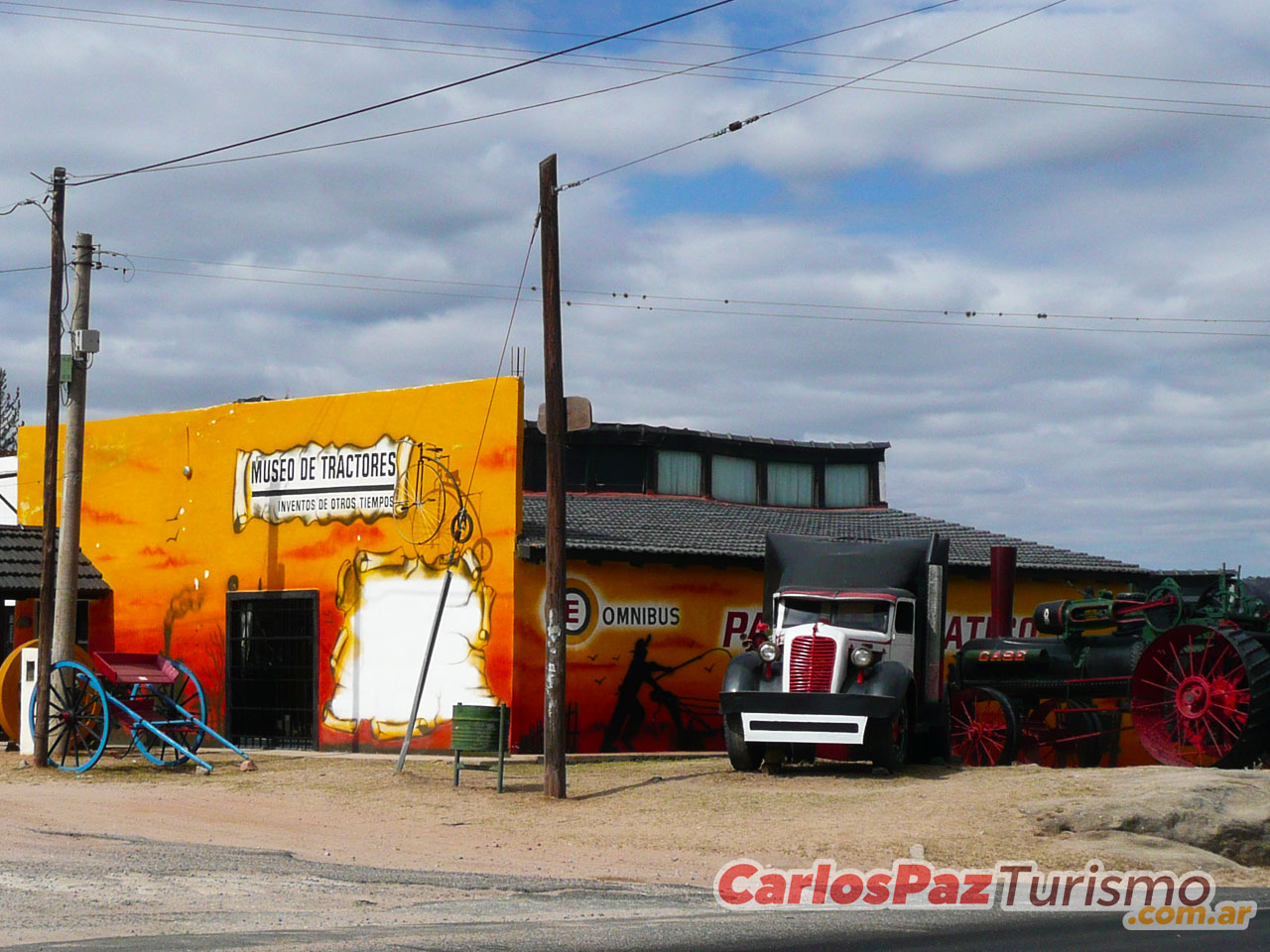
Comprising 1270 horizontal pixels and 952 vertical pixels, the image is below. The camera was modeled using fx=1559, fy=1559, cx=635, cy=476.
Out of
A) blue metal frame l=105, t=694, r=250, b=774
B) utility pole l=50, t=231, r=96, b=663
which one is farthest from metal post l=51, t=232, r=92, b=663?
blue metal frame l=105, t=694, r=250, b=774

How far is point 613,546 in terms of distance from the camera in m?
23.4

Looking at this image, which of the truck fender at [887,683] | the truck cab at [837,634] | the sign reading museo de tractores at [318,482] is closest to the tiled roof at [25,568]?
the sign reading museo de tractores at [318,482]

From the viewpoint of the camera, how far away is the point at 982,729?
21.3 m

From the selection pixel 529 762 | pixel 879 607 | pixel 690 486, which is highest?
pixel 690 486

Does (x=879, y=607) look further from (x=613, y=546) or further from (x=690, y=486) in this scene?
(x=690, y=486)

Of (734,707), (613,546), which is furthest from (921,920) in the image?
(613,546)

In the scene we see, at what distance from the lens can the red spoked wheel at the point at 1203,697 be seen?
1778 centimetres

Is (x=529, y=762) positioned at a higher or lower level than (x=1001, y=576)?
lower

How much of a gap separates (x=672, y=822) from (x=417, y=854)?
283 cm

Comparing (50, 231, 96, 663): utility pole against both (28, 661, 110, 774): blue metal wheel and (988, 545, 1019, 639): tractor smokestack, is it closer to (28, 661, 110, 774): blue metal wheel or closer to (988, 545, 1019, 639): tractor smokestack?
(28, 661, 110, 774): blue metal wheel

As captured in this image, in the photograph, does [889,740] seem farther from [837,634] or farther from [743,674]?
[743,674]

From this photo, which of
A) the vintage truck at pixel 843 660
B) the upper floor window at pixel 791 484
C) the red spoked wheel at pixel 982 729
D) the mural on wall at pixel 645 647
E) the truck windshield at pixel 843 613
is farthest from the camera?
the upper floor window at pixel 791 484

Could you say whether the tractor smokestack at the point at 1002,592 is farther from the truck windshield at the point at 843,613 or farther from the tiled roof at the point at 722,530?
the truck windshield at the point at 843,613

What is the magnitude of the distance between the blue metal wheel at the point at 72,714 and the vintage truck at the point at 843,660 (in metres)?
9.39
